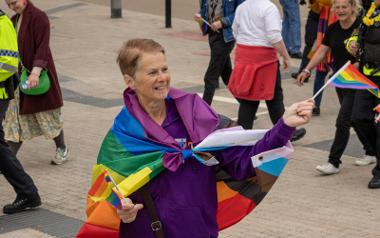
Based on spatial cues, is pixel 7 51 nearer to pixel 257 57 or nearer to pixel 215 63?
pixel 257 57

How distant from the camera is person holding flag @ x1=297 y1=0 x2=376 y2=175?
7.95 meters

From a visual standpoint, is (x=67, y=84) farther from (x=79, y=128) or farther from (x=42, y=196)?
(x=42, y=196)

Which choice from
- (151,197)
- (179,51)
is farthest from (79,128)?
(151,197)

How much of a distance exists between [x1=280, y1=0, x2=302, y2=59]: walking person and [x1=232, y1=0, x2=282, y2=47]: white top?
223 inches

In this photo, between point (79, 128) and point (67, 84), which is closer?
point (79, 128)

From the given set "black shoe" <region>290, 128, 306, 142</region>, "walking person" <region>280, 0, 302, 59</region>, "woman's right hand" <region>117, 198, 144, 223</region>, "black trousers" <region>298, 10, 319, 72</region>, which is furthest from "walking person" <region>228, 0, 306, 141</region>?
"walking person" <region>280, 0, 302, 59</region>

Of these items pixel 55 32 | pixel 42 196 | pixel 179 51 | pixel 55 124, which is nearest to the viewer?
pixel 42 196

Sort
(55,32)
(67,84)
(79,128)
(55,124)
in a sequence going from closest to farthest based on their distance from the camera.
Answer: (55,124) → (79,128) → (67,84) → (55,32)

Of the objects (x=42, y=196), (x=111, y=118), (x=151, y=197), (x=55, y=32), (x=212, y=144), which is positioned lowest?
(x=55, y=32)

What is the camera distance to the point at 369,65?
7.62m

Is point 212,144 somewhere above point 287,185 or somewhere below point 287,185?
above

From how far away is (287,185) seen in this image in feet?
25.6

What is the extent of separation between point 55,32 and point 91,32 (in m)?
0.66

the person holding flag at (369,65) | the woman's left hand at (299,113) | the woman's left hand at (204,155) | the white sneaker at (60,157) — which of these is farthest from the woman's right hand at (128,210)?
the white sneaker at (60,157)
